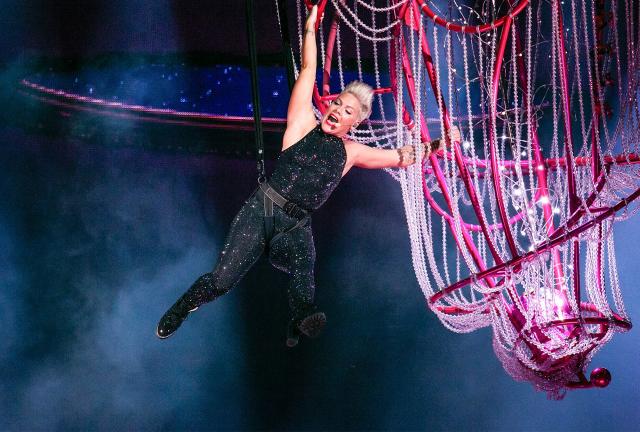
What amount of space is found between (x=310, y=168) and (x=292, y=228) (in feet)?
0.81

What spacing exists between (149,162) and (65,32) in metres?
1.03

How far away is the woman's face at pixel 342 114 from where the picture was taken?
265cm

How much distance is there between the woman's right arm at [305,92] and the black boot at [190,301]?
63 cm

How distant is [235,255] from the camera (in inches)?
107

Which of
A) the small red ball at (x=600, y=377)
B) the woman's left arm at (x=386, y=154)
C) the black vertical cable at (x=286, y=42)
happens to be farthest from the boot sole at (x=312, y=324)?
the small red ball at (x=600, y=377)

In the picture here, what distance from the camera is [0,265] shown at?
4746 millimetres

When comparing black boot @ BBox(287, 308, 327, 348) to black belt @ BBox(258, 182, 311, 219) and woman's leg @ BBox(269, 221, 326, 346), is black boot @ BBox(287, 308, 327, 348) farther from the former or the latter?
black belt @ BBox(258, 182, 311, 219)

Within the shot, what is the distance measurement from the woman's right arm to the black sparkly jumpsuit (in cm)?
5

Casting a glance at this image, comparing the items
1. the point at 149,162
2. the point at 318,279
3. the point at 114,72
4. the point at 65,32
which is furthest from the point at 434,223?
the point at 65,32

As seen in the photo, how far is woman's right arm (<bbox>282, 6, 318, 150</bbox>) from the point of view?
2658 millimetres

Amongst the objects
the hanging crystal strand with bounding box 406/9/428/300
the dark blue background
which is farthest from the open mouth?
the dark blue background

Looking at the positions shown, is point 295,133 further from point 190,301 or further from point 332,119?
point 190,301

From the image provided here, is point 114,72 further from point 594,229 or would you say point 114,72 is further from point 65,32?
point 594,229

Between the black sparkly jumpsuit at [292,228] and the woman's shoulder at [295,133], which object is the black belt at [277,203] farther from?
the woman's shoulder at [295,133]
